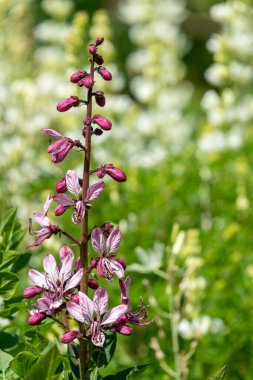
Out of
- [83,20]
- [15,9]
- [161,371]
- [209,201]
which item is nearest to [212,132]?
[209,201]

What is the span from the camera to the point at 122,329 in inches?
47.1

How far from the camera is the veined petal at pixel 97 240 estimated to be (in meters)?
1.19

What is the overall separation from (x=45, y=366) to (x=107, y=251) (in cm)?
Answer: 22

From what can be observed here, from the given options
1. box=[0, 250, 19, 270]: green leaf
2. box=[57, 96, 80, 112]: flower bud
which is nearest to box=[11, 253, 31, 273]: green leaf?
box=[0, 250, 19, 270]: green leaf

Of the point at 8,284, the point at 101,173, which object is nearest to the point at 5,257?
the point at 8,284

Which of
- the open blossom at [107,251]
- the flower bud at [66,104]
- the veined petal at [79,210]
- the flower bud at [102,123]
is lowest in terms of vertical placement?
the open blossom at [107,251]

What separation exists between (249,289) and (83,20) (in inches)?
59.0

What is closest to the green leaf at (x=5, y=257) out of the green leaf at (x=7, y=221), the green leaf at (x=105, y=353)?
the green leaf at (x=7, y=221)

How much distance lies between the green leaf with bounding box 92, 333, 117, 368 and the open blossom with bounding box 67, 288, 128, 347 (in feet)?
0.33

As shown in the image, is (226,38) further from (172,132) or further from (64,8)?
(64,8)

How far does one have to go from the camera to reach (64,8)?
4781mm

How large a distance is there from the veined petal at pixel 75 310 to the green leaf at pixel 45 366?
0.08m

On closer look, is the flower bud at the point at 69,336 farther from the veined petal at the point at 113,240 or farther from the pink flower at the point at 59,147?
the pink flower at the point at 59,147

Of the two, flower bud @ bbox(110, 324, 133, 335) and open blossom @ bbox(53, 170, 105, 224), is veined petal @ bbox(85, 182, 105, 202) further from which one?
flower bud @ bbox(110, 324, 133, 335)
